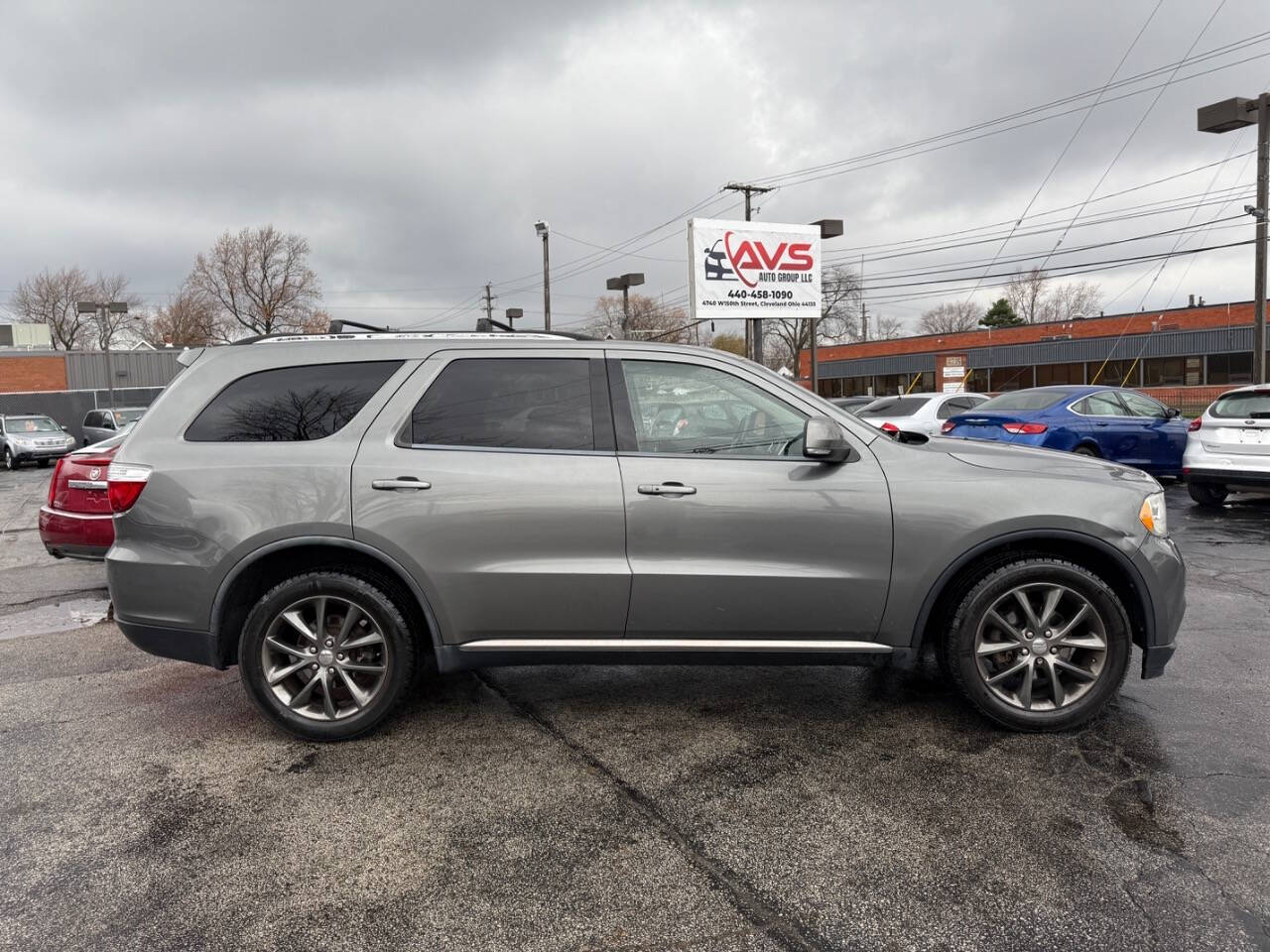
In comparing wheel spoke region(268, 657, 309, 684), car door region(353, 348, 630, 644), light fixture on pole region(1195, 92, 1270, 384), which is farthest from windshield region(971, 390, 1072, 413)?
wheel spoke region(268, 657, 309, 684)

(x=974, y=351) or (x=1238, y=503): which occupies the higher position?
(x=974, y=351)

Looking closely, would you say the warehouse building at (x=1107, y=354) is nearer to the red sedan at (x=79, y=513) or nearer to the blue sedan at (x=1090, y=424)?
the blue sedan at (x=1090, y=424)

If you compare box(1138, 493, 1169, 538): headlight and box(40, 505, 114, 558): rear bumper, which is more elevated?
box(1138, 493, 1169, 538): headlight

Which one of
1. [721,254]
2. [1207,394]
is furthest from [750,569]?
[1207,394]

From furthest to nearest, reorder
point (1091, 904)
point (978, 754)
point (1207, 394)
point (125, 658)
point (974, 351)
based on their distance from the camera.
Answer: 1. point (974, 351)
2. point (1207, 394)
3. point (125, 658)
4. point (978, 754)
5. point (1091, 904)

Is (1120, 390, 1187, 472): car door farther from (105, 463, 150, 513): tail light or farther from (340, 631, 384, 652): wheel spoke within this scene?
(105, 463, 150, 513): tail light

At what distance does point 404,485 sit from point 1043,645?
2.89m

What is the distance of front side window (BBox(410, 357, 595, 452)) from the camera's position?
3871 millimetres

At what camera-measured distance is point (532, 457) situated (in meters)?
3.81

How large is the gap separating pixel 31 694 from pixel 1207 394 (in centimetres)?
4302

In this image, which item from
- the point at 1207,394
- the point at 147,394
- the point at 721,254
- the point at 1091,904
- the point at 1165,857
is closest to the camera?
the point at 1091,904

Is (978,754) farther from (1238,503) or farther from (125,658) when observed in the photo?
(1238,503)

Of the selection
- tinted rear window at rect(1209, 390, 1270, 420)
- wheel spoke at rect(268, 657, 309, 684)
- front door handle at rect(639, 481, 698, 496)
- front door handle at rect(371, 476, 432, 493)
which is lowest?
wheel spoke at rect(268, 657, 309, 684)

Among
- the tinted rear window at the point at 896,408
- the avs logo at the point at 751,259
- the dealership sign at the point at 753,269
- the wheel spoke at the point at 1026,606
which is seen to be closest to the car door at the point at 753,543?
the wheel spoke at the point at 1026,606
